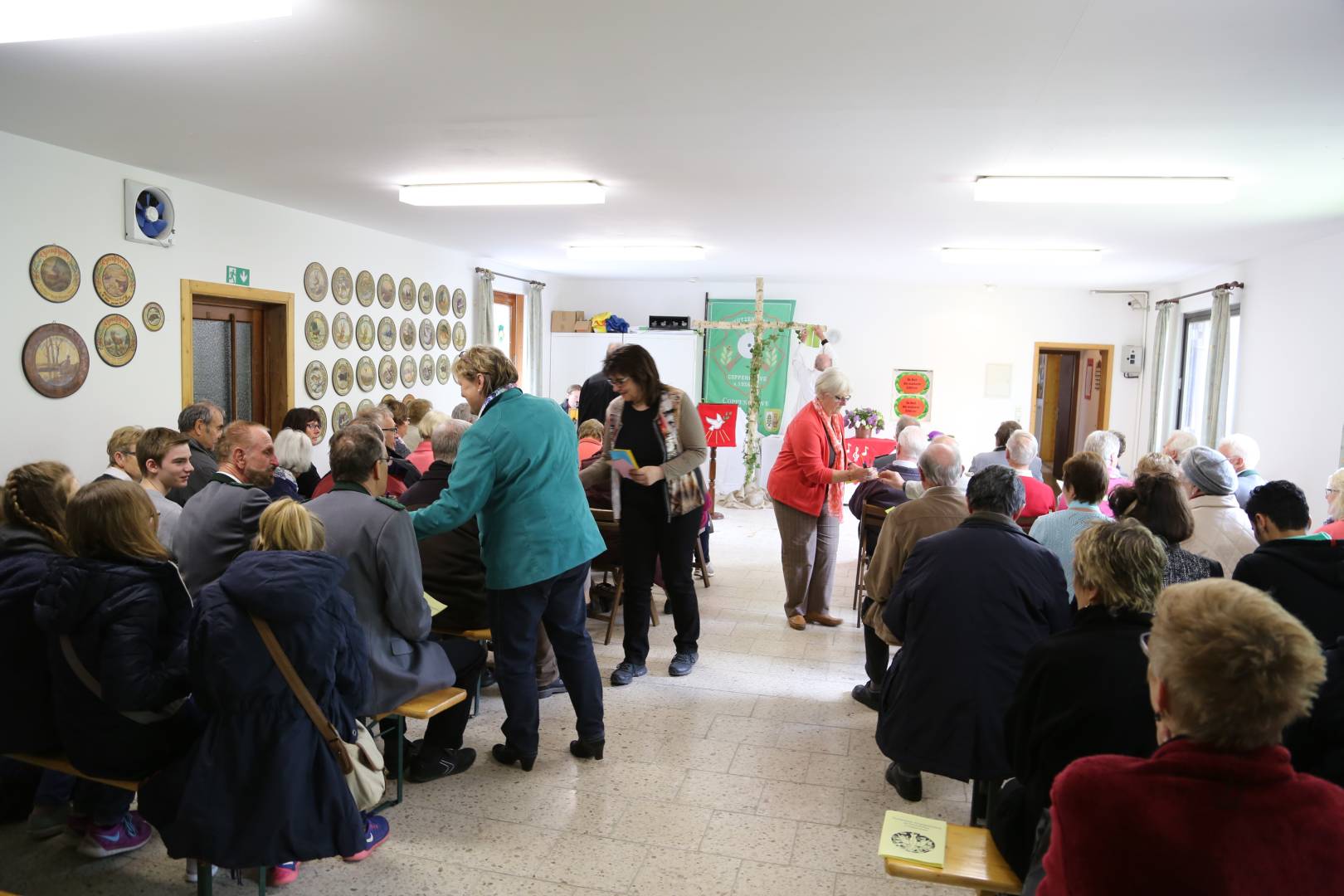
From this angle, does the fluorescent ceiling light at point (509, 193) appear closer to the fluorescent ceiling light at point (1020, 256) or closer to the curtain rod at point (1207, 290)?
the fluorescent ceiling light at point (1020, 256)

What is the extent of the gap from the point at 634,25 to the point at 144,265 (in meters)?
3.99

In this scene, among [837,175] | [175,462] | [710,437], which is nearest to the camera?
[175,462]

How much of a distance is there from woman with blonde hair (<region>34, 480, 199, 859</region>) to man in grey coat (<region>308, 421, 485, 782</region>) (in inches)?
20.0

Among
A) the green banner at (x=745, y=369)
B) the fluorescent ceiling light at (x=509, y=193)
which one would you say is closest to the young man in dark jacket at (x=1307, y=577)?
the fluorescent ceiling light at (x=509, y=193)

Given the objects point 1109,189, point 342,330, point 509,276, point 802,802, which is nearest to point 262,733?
point 802,802

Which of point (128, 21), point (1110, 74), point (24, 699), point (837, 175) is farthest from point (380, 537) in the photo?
point (837, 175)

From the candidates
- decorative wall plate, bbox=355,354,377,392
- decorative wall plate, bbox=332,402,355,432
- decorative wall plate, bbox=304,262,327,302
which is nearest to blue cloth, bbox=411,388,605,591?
decorative wall plate, bbox=304,262,327,302

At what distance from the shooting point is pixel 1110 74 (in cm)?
320

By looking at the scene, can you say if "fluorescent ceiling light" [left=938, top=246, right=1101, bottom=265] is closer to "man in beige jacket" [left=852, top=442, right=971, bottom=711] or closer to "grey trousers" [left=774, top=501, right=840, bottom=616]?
"grey trousers" [left=774, top=501, right=840, bottom=616]

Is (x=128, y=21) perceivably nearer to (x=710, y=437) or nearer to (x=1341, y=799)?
(x=1341, y=799)

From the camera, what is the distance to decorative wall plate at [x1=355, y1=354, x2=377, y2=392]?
7.64 meters

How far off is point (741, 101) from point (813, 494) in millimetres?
2318

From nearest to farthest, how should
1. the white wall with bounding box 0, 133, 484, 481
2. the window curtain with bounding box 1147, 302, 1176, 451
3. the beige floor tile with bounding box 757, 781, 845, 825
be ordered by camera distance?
the beige floor tile with bounding box 757, 781, 845, 825 → the white wall with bounding box 0, 133, 484, 481 → the window curtain with bounding box 1147, 302, 1176, 451

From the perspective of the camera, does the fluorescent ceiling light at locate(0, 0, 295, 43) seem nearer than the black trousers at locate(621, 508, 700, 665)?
Yes
